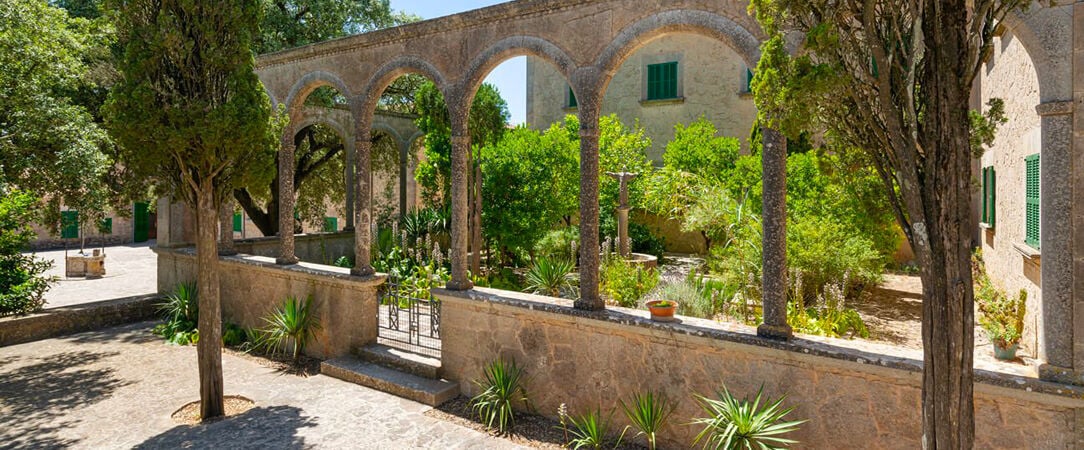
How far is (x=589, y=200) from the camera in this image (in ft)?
18.4

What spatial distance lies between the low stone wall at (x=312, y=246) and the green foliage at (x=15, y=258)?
9.65 feet

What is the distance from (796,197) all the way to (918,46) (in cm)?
849

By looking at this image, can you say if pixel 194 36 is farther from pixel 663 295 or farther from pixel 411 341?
pixel 663 295

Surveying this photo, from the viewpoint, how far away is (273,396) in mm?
6523

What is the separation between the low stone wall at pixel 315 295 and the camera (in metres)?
7.35

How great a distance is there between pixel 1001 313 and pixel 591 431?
505cm

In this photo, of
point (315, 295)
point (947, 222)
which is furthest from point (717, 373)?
point (315, 295)

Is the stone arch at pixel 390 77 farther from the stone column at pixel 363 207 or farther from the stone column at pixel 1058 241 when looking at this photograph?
the stone column at pixel 1058 241

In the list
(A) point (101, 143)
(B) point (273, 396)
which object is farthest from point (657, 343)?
(A) point (101, 143)

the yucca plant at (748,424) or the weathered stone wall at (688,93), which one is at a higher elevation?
the weathered stone wall at (688,93)

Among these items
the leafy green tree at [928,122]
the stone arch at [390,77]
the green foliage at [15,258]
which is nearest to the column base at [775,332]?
the leafy green tree at [928,122]

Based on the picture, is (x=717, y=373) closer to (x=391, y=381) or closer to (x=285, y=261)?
(x=391, y=381)

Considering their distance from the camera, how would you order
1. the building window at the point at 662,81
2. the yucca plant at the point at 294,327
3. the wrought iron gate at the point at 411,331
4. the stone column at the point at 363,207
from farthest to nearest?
the building window at the point at 662,81 < the yucca plant at the point at 294,327 < the stone column at the point at 363,207 < the wrought iron gate at the point at 411,331

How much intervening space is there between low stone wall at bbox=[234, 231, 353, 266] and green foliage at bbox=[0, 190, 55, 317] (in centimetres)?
294
